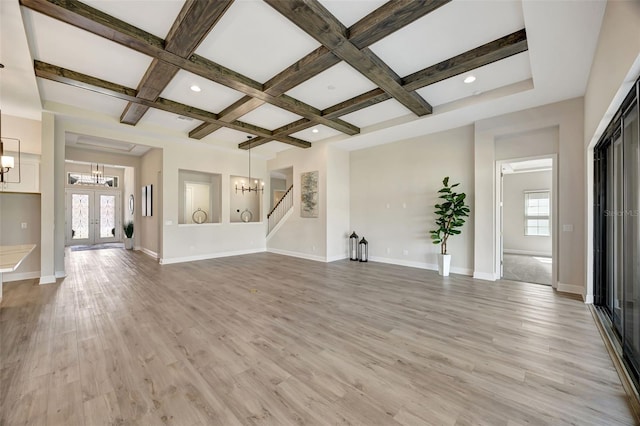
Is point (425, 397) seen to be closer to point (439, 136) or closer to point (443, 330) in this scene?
point (443, 330)

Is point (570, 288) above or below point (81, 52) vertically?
below

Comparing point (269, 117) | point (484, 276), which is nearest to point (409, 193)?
point (484, 276)

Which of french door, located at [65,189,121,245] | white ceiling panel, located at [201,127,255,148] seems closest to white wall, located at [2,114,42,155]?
white ceiling panel, located at [201,127,255,148]

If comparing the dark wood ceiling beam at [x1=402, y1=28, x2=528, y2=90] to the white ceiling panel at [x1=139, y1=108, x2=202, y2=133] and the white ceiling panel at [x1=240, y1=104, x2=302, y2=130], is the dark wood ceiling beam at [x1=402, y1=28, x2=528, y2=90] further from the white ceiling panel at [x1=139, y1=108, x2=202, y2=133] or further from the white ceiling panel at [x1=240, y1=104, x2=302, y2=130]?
the white ceiling panel at [x1=139, y1=108, x2=202, y2=133]

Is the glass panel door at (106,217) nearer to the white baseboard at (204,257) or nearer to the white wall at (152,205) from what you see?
the white wall at (152,205)

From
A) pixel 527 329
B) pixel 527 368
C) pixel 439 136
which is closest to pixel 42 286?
pixel 527 368

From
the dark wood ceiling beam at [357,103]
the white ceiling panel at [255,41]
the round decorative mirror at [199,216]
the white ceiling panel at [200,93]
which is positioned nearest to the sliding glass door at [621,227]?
the dark wood ceiling beam at [357,103]

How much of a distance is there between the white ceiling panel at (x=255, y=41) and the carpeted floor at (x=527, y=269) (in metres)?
5.83

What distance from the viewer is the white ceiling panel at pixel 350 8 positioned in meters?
2.57

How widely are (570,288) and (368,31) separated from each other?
5.13 metres

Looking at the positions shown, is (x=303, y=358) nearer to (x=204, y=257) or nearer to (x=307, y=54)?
(x=307, y=54)

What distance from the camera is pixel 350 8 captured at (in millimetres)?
2652

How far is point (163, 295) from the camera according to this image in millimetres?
4250

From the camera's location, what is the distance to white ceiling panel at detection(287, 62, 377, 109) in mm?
3899
